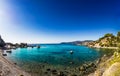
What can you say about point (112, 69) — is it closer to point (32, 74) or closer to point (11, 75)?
point (11, 75)

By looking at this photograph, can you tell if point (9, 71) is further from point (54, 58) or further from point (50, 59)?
point (54, 58)

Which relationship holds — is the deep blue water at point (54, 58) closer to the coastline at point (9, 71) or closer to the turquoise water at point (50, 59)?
the turquoise water at point (50, 59)

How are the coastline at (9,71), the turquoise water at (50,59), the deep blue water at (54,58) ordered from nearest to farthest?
the coastline at (9,71)
the turquoise water at (50,59)
the deep blue water at (54,58)

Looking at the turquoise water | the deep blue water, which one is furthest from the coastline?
the deep blue water

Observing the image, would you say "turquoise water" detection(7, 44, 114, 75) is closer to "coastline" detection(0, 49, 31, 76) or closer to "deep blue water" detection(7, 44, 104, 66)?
"deep blue water" detection(7, 44, 104, 66)

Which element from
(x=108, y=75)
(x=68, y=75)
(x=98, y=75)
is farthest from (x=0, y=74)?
(x=108, y=75)

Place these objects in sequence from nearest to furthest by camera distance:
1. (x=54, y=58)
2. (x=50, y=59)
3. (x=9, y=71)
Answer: (x=9, y=71) → (x=50, y=59) → (x=54, y=58)

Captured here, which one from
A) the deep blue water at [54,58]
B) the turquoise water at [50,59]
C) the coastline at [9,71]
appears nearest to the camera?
the coastline at [9,71]

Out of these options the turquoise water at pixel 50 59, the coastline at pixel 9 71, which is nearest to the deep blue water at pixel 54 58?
the turquoise water at pixel 50 59

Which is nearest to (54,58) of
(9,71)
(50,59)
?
(50,59)

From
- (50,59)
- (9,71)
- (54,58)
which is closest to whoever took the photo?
(9,71)

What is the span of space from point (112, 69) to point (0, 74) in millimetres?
23135

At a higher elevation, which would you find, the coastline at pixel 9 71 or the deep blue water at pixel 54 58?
the coastline at pixel 9 71

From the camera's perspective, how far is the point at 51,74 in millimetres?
37438
